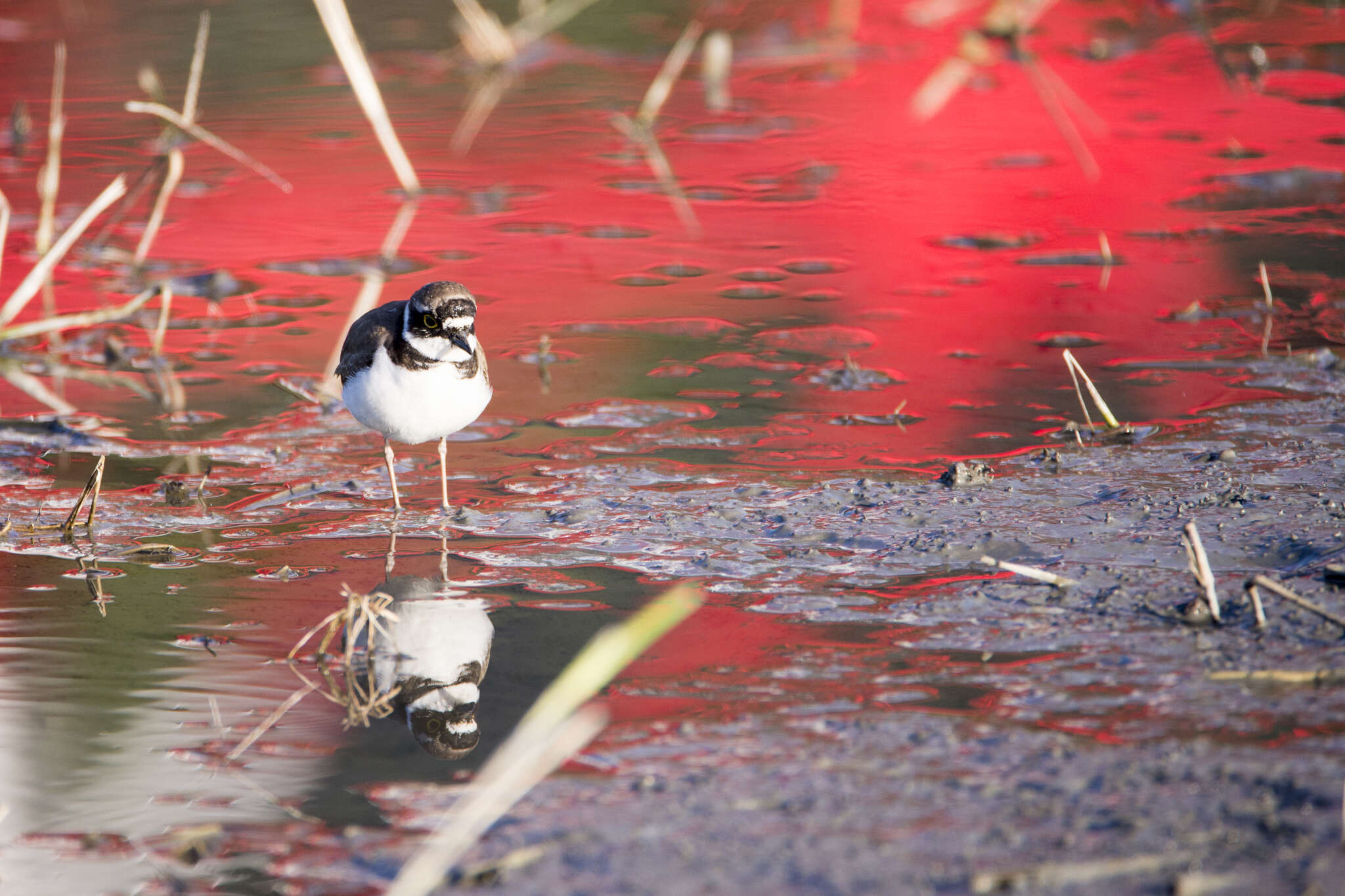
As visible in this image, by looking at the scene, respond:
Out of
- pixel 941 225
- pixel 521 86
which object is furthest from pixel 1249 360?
pixel 521 86

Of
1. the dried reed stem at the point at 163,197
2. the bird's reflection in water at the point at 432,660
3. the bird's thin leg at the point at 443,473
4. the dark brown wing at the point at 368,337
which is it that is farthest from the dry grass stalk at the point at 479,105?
the bird's reflection in water at the point at 432,660

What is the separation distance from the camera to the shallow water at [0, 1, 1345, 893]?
3057 mm

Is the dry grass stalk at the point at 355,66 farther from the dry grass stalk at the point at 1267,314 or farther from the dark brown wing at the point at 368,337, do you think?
the dry grass stalk at the point at 1267,314

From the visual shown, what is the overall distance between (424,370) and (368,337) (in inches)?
12.4

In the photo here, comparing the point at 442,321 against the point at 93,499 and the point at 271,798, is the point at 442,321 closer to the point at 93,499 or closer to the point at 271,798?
the point at 93,499

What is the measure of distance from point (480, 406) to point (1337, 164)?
6618 millimetres

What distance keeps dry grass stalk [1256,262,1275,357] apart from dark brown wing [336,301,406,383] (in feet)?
12.1

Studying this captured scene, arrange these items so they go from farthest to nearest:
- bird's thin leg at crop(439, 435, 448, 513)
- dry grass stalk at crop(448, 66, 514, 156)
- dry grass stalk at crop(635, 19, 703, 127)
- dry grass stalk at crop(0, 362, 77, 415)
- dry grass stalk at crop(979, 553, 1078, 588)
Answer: dry grass stalk at crop(448, 66, 514, 156) → dry grass stalk at crop(635, 19, 703, 127) → dry grass stalk at crop(0, 362, 77, 415) → bird's thin leg at crop(439, 435, 448, 513) → dry grass stalk at crop(979, 553, 1078, 588)

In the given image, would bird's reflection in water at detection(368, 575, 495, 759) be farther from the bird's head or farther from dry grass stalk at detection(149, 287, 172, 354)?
dry grass stalk at detection(149, 287, 172, 354)

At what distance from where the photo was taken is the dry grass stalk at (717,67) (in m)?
11.6

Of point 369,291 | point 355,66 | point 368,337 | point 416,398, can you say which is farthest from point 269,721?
point 369,291

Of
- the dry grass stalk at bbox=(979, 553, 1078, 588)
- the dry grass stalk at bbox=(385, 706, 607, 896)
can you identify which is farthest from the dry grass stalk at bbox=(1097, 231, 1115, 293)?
the dry grass stalk at bbox=(385, 706, 607, 896)

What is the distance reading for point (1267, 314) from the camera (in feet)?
21.2

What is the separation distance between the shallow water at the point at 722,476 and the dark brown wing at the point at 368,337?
53 centimetres
